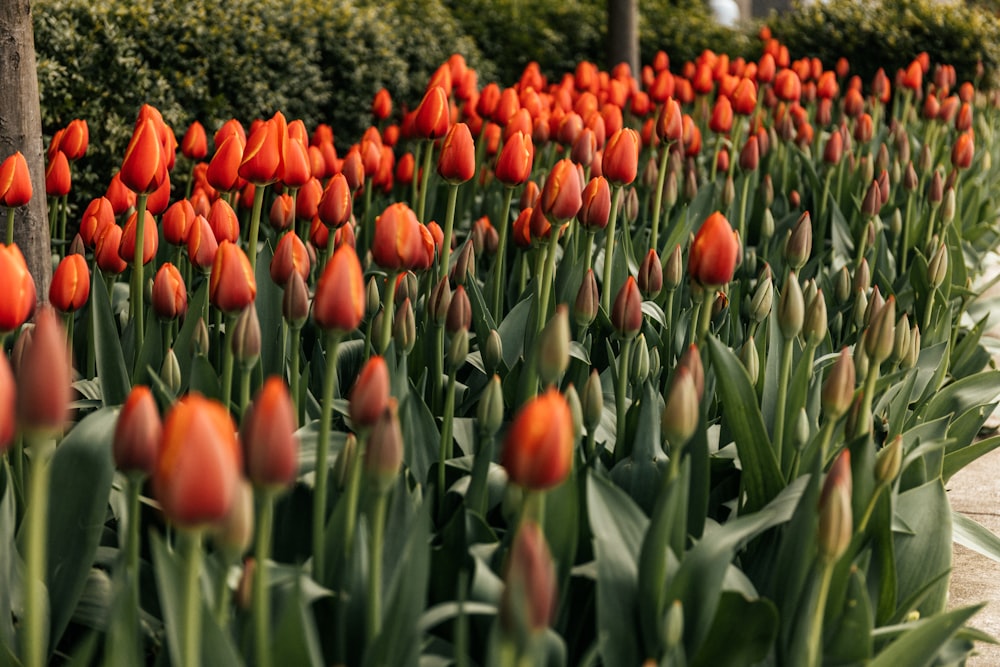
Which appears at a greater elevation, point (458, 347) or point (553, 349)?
point (553, 349)

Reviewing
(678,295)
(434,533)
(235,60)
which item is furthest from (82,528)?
(235,60)

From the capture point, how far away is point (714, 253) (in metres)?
1.96

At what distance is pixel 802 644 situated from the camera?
1664mm

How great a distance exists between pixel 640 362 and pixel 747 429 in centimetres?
41

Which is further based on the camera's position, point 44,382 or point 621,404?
point 621,404

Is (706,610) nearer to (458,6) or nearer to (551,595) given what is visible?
(551,595)

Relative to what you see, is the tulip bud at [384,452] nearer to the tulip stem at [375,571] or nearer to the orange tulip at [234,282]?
the tulip stem at [375,571]

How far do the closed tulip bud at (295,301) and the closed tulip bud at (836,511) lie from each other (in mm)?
937

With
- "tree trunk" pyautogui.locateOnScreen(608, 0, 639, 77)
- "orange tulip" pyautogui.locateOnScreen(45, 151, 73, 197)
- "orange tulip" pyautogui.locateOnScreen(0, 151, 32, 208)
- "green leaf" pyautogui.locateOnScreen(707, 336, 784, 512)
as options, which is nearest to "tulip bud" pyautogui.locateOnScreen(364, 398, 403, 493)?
"green leaf" pyautogui.locateOnScreen(707, 336, 784, 512)

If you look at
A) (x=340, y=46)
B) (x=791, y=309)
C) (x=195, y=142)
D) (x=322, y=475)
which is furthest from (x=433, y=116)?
(x=340, y=46)

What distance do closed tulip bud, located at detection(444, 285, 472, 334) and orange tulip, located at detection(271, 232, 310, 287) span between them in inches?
11.3

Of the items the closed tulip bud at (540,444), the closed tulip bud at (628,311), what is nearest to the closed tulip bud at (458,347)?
the closed tulip bud at (628,311)

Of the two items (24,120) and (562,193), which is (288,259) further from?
(24,120)

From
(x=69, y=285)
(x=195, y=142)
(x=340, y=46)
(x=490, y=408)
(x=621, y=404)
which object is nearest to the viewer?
(x=490, y=408)
